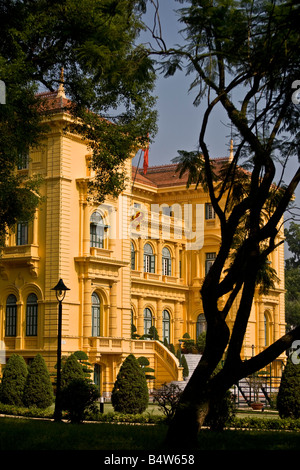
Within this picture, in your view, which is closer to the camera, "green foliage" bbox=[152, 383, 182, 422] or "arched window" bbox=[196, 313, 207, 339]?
"green foliage" bbox=[152, 383, 182, 422]

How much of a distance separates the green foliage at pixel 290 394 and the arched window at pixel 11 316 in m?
18.8

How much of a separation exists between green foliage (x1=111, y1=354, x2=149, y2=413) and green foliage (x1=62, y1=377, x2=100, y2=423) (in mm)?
3049

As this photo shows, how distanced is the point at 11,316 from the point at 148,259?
13.4 meters

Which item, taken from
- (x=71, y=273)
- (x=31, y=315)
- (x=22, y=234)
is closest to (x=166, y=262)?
(x=71, y=273)

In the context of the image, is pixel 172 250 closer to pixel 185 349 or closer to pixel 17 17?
pixel 185 349

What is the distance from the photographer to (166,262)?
51656mm

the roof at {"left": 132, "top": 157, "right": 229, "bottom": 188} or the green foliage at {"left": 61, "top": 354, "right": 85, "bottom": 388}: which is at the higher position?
the roof at {"left": 132, "top": 157, "right": 229, "bottom": 188}

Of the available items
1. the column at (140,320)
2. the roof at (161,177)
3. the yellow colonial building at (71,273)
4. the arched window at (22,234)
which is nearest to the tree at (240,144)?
the yellow colonial building at (71,273)

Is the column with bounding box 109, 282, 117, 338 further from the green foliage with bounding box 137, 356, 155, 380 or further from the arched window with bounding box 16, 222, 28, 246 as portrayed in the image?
the arched window with bounding box 16, 222, 28, 246

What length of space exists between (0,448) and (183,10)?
8.06 metres

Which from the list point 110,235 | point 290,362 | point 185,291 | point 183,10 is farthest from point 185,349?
point 183,10

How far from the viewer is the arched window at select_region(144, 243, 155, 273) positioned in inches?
1953

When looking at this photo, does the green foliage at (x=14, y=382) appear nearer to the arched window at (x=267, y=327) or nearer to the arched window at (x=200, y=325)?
the arched window at (x=200, y=325)

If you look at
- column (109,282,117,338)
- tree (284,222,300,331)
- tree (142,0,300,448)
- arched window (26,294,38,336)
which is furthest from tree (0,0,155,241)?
tree (284,222,300,331)
